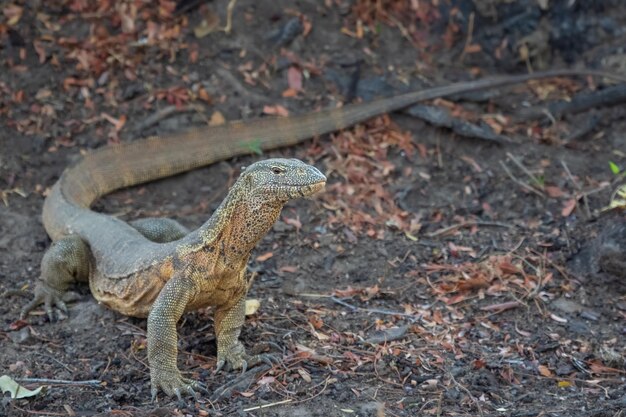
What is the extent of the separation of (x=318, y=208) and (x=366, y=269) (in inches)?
40.4

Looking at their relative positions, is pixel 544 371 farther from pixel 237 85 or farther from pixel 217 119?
pixel 237 85

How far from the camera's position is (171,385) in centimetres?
559

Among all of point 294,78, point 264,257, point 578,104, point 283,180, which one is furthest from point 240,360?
point 578,104

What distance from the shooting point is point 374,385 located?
574 centimetres

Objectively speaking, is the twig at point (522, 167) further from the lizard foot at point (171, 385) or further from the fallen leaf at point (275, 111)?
the lizard foot at point (171, 385)

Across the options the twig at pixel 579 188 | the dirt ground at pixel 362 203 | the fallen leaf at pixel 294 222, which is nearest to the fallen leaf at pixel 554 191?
the dirt ground at pixel 362 203

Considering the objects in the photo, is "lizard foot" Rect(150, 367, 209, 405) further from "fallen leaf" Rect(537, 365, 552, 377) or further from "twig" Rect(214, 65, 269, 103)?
"twig" Rect(214, 65, 269, 103)

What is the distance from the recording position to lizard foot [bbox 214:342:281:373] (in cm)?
592

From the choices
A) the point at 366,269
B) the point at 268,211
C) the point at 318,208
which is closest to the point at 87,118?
the point at 318,208

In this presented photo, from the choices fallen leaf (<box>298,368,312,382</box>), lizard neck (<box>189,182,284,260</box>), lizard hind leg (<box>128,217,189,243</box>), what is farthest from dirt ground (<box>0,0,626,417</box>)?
lizard neck (<box>189,182,284,260</box>)

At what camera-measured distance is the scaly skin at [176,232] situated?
5582 mm

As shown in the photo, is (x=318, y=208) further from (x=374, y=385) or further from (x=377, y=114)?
(x=374, y=385)

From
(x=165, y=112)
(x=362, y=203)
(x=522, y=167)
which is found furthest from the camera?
(x=165, y=112)

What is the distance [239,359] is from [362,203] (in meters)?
2.92
